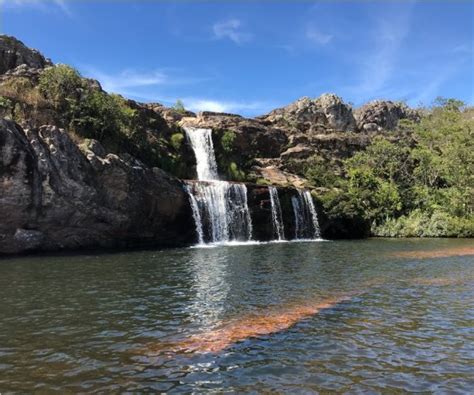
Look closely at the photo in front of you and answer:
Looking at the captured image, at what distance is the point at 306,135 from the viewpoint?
60781mm

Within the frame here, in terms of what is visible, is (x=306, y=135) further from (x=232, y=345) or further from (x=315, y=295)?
(x=232, y=345)

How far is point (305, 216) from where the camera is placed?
44875 mm

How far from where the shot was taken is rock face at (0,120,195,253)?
2861 centimetres

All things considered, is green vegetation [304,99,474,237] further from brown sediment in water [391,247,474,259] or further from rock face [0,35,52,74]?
rock face [0,35,52,74]

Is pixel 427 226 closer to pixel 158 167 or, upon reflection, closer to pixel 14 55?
pixel 158 167

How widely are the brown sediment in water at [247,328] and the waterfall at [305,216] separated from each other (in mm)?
29848

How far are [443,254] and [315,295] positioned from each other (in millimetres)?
15619

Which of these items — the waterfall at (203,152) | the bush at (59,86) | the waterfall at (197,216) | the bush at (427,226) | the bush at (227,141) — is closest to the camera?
the bush at (59,86)

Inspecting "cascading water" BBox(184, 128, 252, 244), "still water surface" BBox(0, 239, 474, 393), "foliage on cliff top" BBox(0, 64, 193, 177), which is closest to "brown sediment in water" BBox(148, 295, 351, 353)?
"still water surface" BBox(0, 239, 474, 393)

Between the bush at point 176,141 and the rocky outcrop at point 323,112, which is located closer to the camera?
the bush at point 176,141

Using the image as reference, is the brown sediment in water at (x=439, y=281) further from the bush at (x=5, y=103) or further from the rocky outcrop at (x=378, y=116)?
the rocky outcrop at (x=378, y=116)

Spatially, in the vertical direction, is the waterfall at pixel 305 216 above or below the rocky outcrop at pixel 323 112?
below

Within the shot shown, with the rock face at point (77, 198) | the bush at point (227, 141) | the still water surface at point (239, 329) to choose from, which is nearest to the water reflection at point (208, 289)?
the still water surface at point (239, 329)

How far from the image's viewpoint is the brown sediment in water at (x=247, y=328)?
9961 mm
